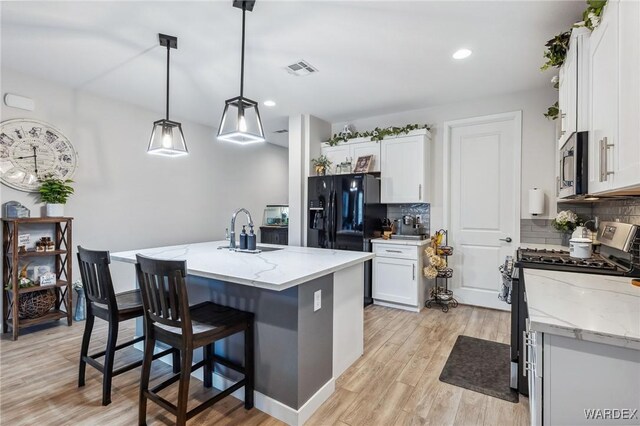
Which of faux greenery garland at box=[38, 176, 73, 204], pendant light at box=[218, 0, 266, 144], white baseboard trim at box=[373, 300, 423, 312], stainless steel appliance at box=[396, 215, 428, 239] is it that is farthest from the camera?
stainless steel appliance at box=[396, 215, 428, 239]

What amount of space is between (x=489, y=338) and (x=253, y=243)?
2.47 meters

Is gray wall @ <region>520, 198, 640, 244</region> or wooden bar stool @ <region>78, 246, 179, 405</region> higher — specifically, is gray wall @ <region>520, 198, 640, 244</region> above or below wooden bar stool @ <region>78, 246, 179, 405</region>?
above

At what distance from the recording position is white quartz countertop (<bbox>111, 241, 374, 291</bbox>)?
1.70 meters

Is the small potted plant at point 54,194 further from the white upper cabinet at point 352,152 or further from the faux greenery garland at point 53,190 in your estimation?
the white upper cabinet at point 352,152

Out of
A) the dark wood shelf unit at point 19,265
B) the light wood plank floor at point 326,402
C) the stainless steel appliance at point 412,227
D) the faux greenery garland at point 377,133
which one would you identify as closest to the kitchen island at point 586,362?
the light wood plank floor at point 326,402

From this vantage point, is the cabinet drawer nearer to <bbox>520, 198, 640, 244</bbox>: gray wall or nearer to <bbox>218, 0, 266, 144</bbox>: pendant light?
<bbox>520, 198, 640, 244</bbox>: gray wall

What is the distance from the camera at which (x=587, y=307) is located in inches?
49.2

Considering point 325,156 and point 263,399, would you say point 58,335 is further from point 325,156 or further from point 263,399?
point 325,156

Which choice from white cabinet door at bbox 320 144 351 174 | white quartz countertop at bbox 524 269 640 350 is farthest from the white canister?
white cabinet door at bbox 320 144 351 174

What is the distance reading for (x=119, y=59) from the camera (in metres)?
2.92

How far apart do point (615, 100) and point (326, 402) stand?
2258 mm

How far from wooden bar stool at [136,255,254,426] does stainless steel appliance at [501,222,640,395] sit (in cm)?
174

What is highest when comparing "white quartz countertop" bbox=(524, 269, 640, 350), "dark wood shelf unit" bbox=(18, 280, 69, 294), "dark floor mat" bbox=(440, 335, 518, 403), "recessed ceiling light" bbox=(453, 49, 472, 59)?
"recessed ceiling light" bbox=(453, 49, 472, 59)

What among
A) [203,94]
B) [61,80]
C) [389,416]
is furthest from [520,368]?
[61,80]
